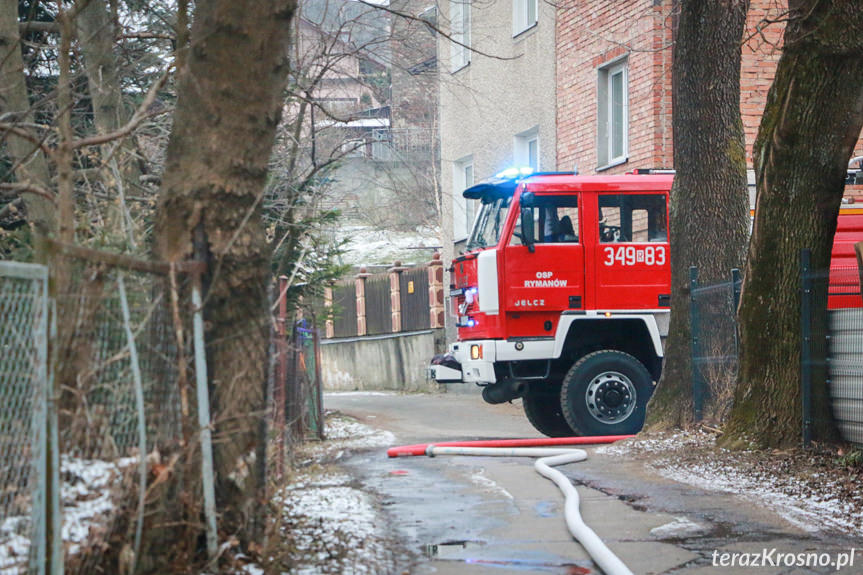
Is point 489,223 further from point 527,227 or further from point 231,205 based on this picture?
point 231,205

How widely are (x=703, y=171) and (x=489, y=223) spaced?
3.08 m

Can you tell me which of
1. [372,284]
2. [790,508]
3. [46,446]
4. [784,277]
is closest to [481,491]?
[790,508]

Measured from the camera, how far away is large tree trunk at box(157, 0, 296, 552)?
547cm

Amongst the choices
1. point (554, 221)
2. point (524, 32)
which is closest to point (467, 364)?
point (554, 221)

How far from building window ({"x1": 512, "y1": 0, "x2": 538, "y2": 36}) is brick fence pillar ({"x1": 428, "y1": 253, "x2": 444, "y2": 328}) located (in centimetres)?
630

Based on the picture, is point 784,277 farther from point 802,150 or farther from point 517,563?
point 517,563

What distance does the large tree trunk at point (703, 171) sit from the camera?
12.1 m

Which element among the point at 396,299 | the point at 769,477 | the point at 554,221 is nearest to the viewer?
the point at 769,477

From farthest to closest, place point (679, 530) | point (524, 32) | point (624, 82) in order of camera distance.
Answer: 1. point (524, 32)
2. point (624, 82)
3. point (679, 530)

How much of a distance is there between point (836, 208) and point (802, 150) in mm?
610

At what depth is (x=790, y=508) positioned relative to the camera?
7.66 meters

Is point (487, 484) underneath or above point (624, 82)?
underneath

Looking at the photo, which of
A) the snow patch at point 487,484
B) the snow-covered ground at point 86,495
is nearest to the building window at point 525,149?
the snow patch at point 487,484

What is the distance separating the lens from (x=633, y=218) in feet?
A: 46.6
